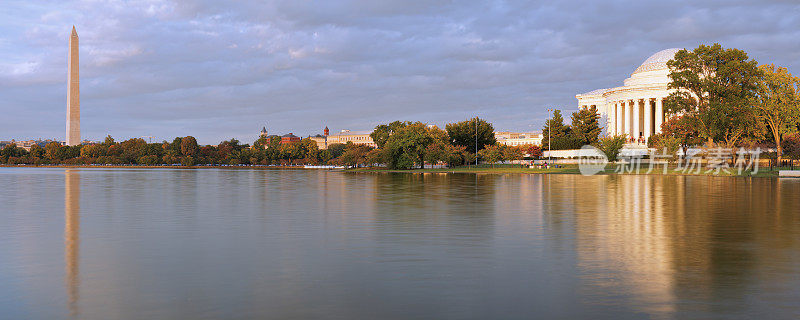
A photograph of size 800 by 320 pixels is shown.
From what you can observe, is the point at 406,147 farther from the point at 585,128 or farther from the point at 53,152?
the point at 53,152

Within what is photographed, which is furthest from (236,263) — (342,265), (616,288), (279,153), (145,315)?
(279,153)

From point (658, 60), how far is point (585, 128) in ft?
71.3

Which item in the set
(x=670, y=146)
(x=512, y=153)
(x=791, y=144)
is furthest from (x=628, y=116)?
(x=791, y=144)

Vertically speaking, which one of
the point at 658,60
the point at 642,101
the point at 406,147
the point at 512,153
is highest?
the point at 658,60

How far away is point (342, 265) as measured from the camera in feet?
36.8

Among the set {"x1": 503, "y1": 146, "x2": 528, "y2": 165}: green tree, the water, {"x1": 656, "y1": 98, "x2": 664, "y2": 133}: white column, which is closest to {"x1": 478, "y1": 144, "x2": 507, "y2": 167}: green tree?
{"x1": 503, "y1": 146, "x2": 528, "y2": 165}: green tree

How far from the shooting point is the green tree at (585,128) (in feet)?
349

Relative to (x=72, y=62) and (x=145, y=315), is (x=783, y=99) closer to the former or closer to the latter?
(x=145, y=315)

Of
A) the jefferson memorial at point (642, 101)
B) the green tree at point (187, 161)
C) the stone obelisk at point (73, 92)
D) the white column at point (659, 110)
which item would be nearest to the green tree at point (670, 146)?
the jefferson memorial at point (642, 101)

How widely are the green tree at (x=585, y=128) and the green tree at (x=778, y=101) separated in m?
36.6

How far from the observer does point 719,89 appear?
66812 millimetres

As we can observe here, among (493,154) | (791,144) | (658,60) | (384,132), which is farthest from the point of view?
(384,132)

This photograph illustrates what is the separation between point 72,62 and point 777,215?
136m

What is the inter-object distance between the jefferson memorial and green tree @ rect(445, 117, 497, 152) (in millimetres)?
24117
